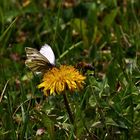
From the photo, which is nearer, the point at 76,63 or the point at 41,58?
the point at 41,58

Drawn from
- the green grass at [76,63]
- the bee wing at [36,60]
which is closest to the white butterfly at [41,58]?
the bee wing at [36,60]

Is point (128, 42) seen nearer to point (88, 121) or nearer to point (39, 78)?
→ point (39, 78)

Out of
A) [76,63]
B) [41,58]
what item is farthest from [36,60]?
[76,63]

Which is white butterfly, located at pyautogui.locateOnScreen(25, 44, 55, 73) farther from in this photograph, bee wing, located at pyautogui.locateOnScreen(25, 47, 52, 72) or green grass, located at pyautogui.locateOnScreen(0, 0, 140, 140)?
green grass, located at pyautogui.locateOnScreen(0, 0, 140, 140)

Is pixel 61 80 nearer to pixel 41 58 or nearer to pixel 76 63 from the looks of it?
pixel 41 58

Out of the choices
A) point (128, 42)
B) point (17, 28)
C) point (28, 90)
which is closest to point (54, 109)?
point (28, 90)

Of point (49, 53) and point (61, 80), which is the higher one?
point (49, 53)
